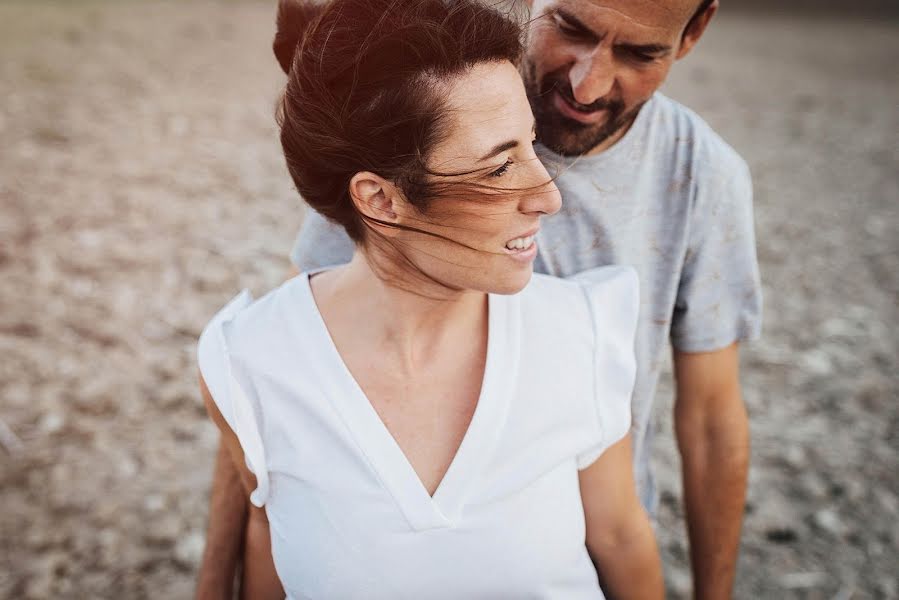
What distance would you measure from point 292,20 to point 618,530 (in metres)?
1.28

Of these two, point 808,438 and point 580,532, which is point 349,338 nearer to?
point 580,532

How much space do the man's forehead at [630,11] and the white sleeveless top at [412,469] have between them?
0.59 m

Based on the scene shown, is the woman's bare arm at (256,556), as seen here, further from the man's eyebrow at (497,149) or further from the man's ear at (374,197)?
the man's eyebrow at (497,149)

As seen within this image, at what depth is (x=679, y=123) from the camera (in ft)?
5.85

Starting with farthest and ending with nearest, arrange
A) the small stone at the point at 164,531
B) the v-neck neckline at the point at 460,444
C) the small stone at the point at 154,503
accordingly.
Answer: the small stone at the point at 154,503 → the small stone at the point at 164,531 → the v-neck neckline at the point at 460,444

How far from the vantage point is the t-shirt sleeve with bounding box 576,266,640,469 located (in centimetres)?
159

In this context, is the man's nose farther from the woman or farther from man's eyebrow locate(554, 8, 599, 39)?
the woman

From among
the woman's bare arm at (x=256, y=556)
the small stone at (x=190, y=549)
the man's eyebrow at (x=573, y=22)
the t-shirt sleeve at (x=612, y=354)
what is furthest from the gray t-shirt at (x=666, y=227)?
the small stone at (x=190, y=549)

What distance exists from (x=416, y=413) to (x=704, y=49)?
9.20 m

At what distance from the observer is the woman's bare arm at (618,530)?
1648mm

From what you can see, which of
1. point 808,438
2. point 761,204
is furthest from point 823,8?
point 808,438

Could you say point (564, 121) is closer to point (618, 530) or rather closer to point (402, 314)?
point (402, 314)

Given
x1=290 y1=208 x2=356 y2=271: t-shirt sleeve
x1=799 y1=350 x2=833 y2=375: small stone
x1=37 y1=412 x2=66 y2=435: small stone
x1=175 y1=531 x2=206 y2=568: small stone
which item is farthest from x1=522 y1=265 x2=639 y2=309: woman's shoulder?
x1=799 y1=350 x2=833 y2=375: small stone

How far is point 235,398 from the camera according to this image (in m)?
1.52
